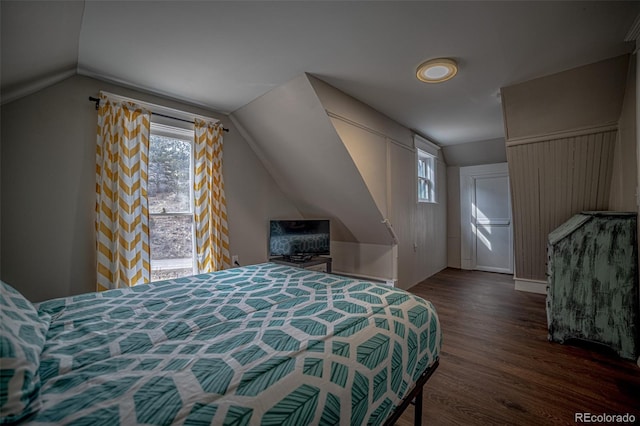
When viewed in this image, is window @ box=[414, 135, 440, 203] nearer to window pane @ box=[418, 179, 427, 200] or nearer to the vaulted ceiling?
window pane @ box=[418, 179, 427, 200]

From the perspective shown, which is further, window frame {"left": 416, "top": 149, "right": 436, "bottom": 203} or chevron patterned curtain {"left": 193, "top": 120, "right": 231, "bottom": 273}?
window frame {"left": 416, "top": 149, "right": 436, "bottom": 203}

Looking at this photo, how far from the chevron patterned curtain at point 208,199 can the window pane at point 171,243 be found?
12cm

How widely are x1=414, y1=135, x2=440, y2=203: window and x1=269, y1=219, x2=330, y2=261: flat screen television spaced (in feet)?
5.83

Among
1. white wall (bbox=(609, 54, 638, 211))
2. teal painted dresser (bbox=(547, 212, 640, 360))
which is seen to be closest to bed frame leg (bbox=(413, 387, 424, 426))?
teal painted dresser (bbox=(547, 212, 640, 360))

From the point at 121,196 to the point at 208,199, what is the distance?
79 cm

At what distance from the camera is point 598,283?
216 centimetres

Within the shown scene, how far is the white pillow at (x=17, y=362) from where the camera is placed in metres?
0.62

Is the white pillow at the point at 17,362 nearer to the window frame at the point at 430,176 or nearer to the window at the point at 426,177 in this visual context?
the window at the point at 426,177

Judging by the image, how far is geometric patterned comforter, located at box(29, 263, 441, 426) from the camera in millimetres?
700

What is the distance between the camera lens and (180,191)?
2910 millimetres

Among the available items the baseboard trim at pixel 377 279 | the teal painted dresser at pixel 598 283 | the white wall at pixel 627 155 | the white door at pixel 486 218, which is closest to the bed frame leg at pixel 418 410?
the teal painted dresser at pixel 598 283

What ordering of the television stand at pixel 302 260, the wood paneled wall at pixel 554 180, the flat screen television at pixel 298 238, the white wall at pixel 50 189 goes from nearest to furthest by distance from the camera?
the white wall at pixel 50 189 → the wood paneled wall at pixel 554 180 → the television stand at pixel 302 260 → the flat screen television at pixel 298 238

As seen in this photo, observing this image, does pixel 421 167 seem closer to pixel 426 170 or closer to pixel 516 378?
pixel 426 170

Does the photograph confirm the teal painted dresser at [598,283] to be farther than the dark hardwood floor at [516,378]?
Yes
